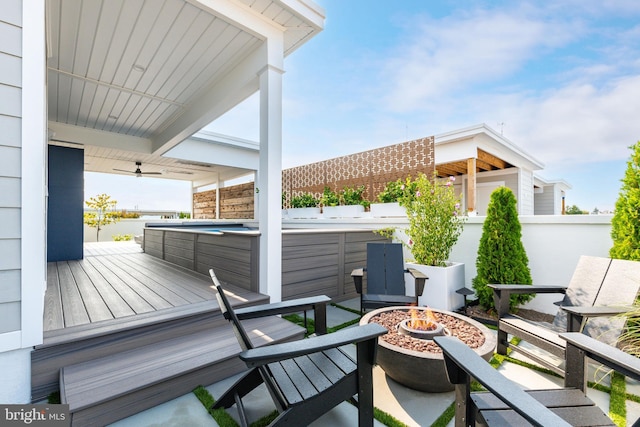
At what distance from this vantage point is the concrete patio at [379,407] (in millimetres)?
1646

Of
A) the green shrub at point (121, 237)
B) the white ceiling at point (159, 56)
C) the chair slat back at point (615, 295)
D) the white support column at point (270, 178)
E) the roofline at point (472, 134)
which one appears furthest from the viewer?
the green shrub at point (121, 237)

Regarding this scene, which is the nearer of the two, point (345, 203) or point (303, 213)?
point (345, 203)

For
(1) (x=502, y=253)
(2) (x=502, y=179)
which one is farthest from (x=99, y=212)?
(2) (x=502, y=179)

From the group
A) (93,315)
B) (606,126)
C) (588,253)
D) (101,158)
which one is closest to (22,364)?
(93,315)

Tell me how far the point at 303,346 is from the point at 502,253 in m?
3.07

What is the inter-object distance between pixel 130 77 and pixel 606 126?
29.0 feet

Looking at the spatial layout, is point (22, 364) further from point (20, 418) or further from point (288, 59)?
point (288, 59)

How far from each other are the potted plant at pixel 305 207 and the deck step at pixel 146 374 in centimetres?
432

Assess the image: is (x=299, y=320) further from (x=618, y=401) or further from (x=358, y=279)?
(x=618, y=401)

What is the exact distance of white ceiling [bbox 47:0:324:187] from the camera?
2.74 meters

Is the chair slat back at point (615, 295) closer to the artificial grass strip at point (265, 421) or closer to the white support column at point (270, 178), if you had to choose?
the artificial grass strip at point (265, 421)

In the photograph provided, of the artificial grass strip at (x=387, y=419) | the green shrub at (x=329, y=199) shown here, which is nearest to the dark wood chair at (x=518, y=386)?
the artificial grass strip at (x=387, y=419)

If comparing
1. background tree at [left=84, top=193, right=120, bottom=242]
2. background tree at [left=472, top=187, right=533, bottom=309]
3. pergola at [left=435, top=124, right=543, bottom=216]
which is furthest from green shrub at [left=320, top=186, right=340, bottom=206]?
background tree at [left=84, top=193, right=120, bottom=242]

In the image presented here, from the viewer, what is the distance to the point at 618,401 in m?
1.79
